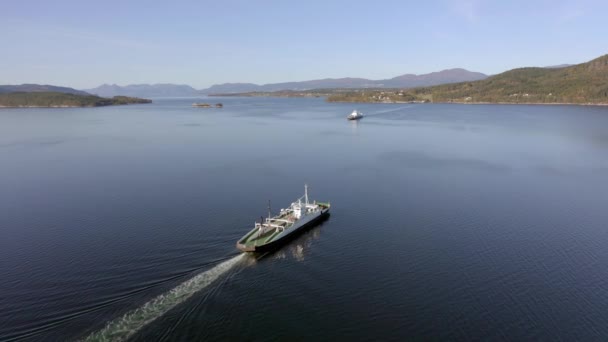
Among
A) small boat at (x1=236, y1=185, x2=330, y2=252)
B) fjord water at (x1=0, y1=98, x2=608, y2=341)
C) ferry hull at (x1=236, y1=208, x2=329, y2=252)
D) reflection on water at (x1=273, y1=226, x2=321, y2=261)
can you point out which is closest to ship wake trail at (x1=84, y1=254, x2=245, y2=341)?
fjord water at (x1=0, y1=98, x2=608, y2=341)

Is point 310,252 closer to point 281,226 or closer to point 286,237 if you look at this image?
point 286,237

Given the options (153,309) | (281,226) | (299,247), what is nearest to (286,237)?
(281,226)

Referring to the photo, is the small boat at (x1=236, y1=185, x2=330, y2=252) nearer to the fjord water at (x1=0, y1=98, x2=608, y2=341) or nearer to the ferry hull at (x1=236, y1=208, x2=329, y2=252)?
the ferry hull at (x1=236, y1=208, x2=329, y2=252)

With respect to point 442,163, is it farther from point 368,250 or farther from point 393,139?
point 368,250

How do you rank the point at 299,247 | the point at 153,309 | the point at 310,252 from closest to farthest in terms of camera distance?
the point at 153,309, the point at 310,252, the point at 299,247

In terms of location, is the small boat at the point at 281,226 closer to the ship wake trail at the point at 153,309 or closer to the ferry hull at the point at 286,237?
the ferry hull at the point at 286,237

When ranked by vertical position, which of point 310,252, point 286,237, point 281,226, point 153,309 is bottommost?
point 310,252

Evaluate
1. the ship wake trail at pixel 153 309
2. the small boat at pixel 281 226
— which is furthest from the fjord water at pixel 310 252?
the small boat at pixel 281 226
